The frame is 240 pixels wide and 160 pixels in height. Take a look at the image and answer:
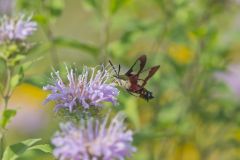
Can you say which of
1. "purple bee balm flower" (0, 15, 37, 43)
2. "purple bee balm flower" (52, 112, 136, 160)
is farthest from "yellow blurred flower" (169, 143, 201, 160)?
"purple bee balm flower" (52, 112, 136, 160)

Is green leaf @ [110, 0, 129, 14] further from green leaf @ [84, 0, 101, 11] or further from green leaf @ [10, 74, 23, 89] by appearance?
green leaf @ [10, 74, 23, 89]

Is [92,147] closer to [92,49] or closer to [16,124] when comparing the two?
[92,49]

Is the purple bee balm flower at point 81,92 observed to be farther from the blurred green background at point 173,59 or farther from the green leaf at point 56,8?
the green leaf at point 56,8

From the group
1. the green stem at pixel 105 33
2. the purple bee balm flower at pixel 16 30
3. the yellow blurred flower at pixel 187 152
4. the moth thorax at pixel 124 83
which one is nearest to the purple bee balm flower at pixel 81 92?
the moth thorax at pixel 124 83

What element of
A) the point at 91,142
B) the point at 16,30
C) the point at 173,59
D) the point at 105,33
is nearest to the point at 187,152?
the point at 173,59

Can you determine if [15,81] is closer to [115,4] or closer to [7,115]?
[7,115]

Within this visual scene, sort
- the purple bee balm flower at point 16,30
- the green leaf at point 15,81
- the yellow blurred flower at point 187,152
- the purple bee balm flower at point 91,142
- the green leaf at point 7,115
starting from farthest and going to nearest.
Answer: the yellow blurred flower at point 187,152
the purple bee balm flower at point 16,30
the green leaf at point 15,81
the green leaf at point 7,115
the purple bee balm flower at point 91,142
